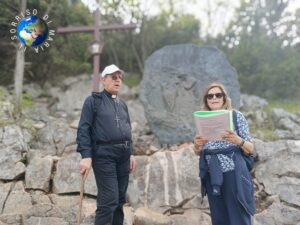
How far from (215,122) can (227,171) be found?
1.59 ft

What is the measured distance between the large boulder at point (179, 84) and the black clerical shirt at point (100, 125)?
11.2 ft

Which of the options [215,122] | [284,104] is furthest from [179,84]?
[284,104]

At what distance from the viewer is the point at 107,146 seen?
12.1ft

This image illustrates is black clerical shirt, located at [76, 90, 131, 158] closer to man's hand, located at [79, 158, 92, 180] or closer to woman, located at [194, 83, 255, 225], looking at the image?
man's hand, located at [79, 158, 92, 180]

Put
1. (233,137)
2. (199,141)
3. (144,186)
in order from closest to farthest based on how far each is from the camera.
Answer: (233,137)
(199,141)
(144,186)

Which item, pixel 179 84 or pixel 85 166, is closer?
pixel 85 166

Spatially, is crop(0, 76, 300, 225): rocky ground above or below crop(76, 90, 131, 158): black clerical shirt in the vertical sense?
below

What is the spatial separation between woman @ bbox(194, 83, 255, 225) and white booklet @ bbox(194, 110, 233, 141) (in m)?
0.06

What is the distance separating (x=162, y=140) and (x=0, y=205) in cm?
326

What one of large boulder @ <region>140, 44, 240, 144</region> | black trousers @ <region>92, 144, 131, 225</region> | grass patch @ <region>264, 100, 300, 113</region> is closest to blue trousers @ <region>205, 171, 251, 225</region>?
black trousers @ <region>92, 144, 131, 225</region>

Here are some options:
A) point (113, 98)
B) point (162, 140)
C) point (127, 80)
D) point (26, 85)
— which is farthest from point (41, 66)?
point (113, 98)

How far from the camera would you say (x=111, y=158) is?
3711mm

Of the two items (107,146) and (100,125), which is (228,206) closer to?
(107,146)

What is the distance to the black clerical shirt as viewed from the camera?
3.64 m
